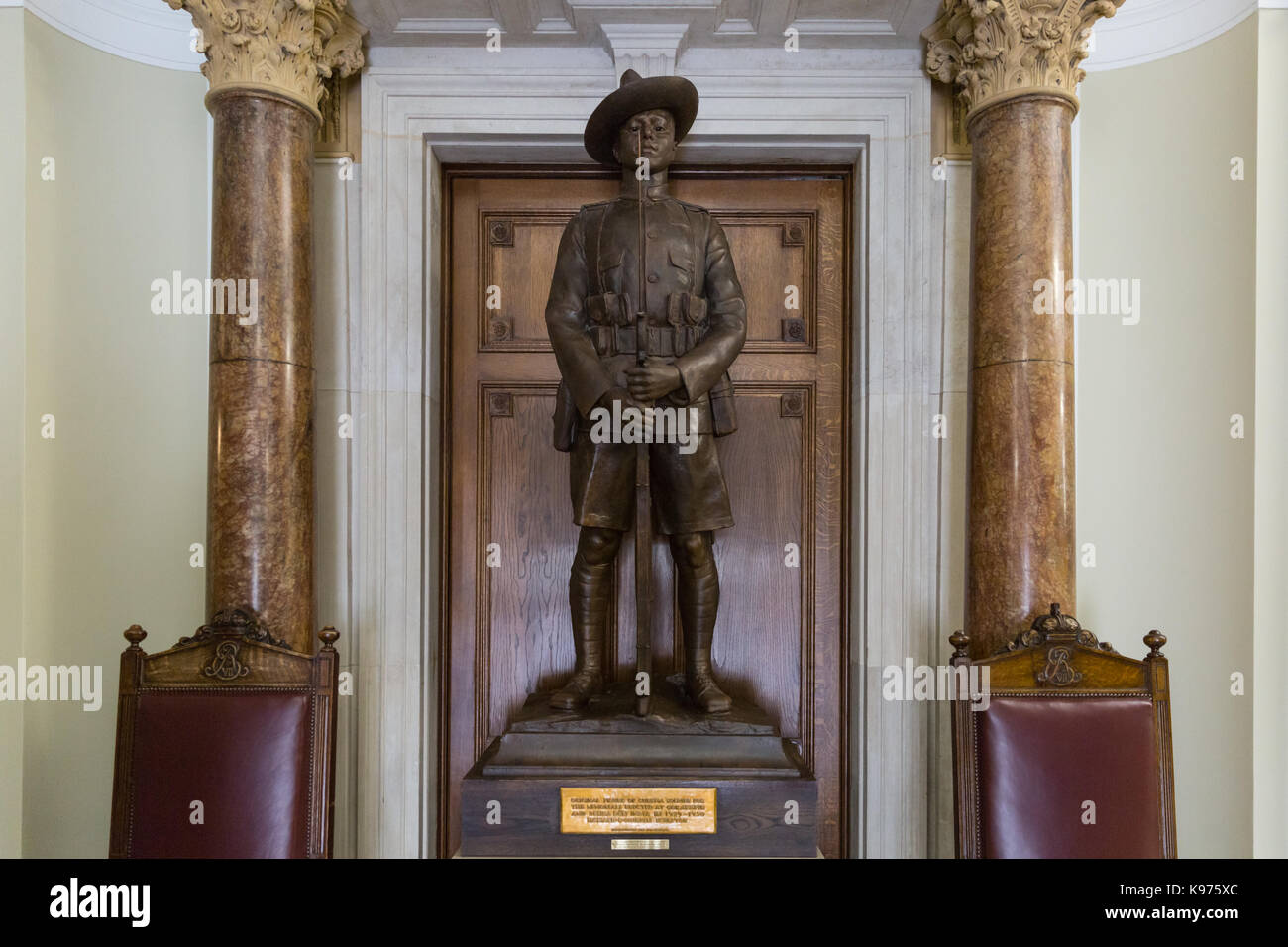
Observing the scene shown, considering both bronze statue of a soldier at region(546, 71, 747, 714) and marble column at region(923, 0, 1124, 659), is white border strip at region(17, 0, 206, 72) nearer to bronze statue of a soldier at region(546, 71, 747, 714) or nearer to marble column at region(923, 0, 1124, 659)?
bronze statue of a soldier at region(546, 71, 747, 714)

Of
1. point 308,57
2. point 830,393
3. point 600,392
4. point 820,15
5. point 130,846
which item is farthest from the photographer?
point 830,393

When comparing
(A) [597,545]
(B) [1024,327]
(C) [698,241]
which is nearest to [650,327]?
(C) [698,241]

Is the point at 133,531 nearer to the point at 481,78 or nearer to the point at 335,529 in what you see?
the point at 335,529

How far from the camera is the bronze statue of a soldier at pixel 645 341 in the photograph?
3096mm

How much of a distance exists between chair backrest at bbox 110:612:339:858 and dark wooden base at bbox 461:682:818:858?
481 mm

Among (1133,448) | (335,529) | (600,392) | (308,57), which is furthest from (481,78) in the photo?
(1133,448)

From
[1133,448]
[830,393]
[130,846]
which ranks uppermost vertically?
[830,393]

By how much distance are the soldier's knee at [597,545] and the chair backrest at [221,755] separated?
87 centimetres

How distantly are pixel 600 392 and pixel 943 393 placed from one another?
59.6 inches

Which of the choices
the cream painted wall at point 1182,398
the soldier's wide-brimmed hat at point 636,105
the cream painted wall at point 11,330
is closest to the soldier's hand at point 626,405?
the soldier's wide-brimmed hat at point 636,105

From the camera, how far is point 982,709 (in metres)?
2.78

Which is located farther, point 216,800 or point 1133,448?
point 1133,448

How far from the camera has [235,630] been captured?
2924mm

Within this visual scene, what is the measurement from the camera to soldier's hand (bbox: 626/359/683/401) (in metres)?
2.90
